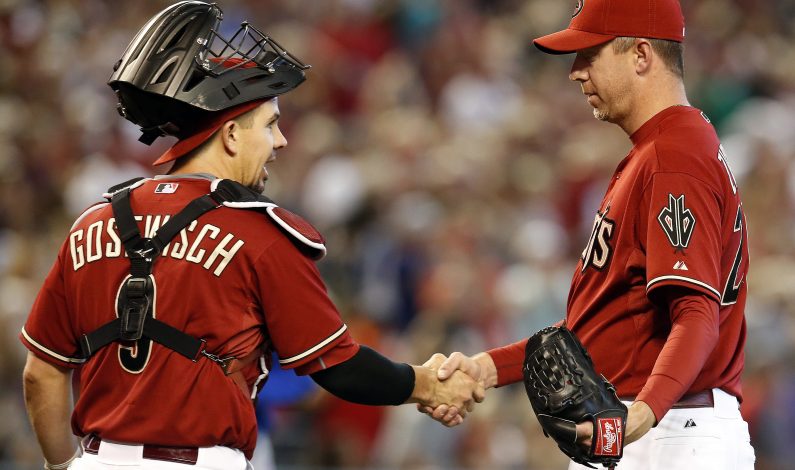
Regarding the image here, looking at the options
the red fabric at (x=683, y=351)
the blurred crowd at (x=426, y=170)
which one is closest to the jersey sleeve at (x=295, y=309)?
the red fabric at (x=683, y=351)

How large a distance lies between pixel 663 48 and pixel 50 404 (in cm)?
239

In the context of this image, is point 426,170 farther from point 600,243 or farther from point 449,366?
point 600,243

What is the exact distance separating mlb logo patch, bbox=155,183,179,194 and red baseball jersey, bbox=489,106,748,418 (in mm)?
1414

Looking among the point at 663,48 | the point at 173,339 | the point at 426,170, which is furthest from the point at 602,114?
the point at 426,170

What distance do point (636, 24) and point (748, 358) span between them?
15.5 ft

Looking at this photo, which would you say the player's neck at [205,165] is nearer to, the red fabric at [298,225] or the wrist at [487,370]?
the red fabric at [298,225]

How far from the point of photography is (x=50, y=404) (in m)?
4.13

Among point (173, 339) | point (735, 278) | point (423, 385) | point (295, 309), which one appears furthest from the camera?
point (423, 385)

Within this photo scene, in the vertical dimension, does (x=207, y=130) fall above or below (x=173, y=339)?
above

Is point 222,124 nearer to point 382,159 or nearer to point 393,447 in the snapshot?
point 393,447

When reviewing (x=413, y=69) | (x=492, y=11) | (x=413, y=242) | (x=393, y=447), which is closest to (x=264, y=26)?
(x=413, y=69)

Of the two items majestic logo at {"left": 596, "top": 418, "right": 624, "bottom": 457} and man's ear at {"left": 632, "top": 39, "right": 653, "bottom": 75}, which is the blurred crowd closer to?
man's ear at {"left": 632, "top": 39, "right": 653, "bottom": 75}

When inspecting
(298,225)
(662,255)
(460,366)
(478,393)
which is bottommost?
(478,393)

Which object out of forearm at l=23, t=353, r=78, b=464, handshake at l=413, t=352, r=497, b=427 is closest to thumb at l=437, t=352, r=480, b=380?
handshake at l=413, t=352, r=497, b=427
